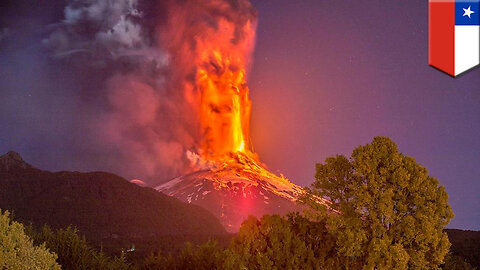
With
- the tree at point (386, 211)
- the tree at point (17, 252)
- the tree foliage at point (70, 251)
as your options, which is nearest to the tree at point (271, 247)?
the tree at point (386, 211)

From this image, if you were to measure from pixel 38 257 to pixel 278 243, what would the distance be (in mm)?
16330

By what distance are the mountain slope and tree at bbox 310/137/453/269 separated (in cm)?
12242

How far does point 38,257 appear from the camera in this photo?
13430 mm

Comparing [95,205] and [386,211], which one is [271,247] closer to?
[386,211]

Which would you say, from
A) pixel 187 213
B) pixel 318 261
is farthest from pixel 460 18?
pixel 187 213

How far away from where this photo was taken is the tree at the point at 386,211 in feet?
91.2

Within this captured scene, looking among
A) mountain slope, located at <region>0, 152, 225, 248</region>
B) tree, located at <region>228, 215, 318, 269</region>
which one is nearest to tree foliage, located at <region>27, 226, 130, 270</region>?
tree, located at <region>228, 215, 318, 269</region>

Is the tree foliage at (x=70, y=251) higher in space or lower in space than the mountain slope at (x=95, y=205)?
lower

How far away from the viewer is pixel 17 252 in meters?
13.2

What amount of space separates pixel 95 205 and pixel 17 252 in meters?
161

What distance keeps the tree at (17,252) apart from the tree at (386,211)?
1916 centimetres

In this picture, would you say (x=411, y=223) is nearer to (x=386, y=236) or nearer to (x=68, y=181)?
(x=386, y=236)

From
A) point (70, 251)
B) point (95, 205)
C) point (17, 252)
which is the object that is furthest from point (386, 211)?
point (95, 205)

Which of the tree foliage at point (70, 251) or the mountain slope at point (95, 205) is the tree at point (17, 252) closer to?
the tree foliage at point (70, 251)
